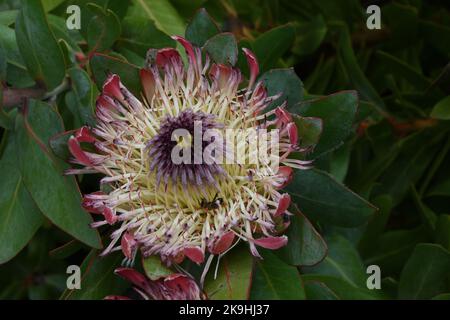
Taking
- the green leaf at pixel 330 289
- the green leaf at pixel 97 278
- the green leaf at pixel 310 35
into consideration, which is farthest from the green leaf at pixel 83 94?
the green leaf at pixel 310 35

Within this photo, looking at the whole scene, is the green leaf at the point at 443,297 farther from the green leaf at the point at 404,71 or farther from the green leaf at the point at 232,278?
the green leaf at the point at 404,71

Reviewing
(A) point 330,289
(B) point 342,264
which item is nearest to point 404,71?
(B) point 342,264

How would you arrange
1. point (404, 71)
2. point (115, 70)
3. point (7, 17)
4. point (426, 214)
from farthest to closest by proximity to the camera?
point (404, 71) → point (426, 214) → point (7, 17) → point (115, 70)

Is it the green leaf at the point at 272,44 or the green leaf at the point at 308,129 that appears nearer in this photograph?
the green leaf at the point at 308,129

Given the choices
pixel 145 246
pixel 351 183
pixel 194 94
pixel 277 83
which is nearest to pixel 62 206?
pixel 145 246

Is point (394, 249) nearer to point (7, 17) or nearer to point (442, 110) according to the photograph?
point (442, 110)

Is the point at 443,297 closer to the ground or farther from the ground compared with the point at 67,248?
closer to the ground
